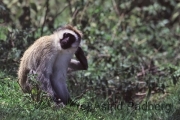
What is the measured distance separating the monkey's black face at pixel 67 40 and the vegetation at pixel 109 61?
0.95 m

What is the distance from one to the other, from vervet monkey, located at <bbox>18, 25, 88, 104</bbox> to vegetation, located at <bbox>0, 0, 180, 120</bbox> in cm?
34

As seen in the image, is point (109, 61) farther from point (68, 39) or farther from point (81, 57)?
point (68, 39)

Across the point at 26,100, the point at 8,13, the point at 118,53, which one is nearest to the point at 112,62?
the point at 118,53

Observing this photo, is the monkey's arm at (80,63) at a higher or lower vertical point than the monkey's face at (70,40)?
lower

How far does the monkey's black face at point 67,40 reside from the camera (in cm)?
881

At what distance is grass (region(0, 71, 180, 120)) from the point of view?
720 cm

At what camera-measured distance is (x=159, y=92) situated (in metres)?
10.7

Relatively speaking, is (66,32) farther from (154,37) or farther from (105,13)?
(154,37)

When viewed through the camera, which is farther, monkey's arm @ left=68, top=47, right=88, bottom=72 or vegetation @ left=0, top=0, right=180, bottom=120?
monkey's arm @ left=68, top=47, right=88, bottom=72

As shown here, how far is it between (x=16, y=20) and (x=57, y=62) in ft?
16.3

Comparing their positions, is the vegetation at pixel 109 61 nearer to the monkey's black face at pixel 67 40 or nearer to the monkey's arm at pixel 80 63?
the monkey's arm at pixel 80 63

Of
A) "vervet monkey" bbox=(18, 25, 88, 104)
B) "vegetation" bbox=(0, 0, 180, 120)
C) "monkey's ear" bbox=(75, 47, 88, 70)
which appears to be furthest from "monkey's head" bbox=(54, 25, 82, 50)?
"vegetation" bbox=(0, 0, 180, 120)

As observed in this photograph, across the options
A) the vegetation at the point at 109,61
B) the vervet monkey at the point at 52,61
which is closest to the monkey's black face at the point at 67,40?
the vervet monkey at the point at 52,61

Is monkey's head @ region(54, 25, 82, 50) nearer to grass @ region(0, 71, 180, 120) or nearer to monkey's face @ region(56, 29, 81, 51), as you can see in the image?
monkey's face @ region(56, 29, 81, 51)
